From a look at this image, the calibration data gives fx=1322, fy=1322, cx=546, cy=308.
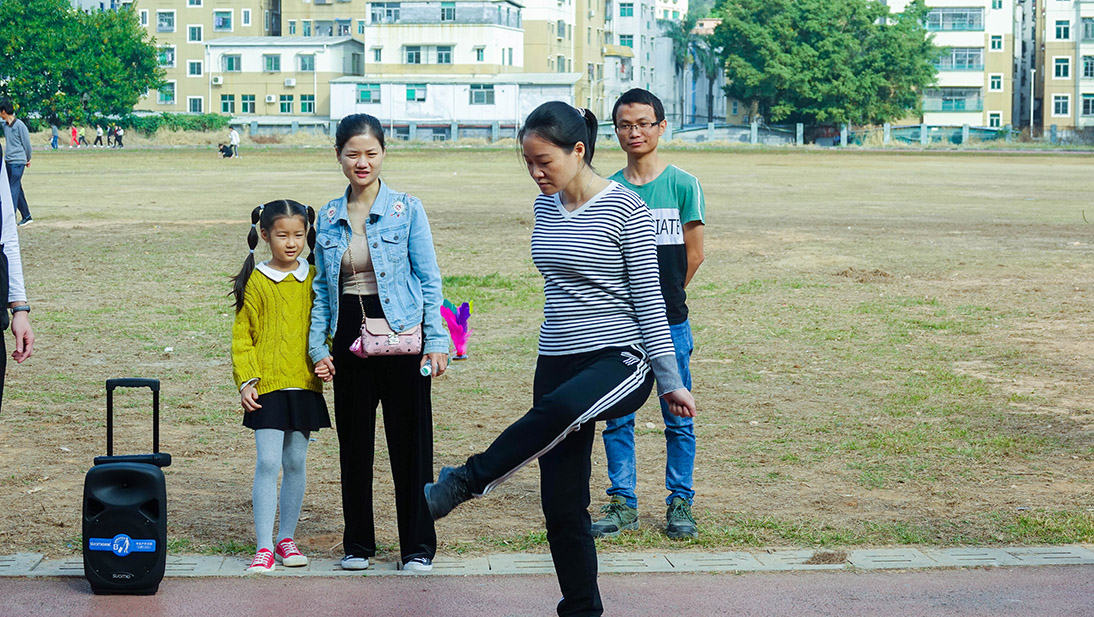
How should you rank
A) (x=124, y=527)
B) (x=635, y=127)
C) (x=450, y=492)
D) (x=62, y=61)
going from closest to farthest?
(x=450, y=492) → (x=124, y=527) → (x=635, y=127) → (x=62, y=61)

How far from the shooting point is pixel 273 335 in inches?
Answer: 210

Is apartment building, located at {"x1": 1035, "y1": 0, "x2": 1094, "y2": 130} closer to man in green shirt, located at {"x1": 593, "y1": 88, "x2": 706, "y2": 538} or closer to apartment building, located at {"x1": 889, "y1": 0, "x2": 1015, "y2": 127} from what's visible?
apartment building, located at {"x1": 889, "y1": 0, "x2": 1015, "y2": 127}

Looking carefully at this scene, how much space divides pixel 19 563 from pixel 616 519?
2534 mm

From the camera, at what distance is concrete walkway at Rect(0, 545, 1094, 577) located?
5375mm

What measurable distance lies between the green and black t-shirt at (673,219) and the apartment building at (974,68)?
95147 millimetres

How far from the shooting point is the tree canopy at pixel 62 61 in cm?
8281

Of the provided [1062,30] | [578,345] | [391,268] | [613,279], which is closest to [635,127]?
[391,268]

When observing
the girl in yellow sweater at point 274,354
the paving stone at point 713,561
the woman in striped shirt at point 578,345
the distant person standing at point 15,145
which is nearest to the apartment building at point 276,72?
the distant person standing at point 15,145

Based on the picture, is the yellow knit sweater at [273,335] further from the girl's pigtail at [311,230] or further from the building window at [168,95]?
the building window at [168,95]

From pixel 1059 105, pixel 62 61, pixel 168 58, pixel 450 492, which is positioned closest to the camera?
pixel 450 492

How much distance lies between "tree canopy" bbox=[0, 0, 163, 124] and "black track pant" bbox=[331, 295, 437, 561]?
275 feet

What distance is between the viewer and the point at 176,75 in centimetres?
10288

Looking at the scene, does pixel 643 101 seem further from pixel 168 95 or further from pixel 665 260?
pixel 168 95

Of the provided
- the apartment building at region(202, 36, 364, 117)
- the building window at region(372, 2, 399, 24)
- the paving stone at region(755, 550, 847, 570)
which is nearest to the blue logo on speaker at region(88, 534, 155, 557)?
the paving stone at region(755, 550, 847, 570)
